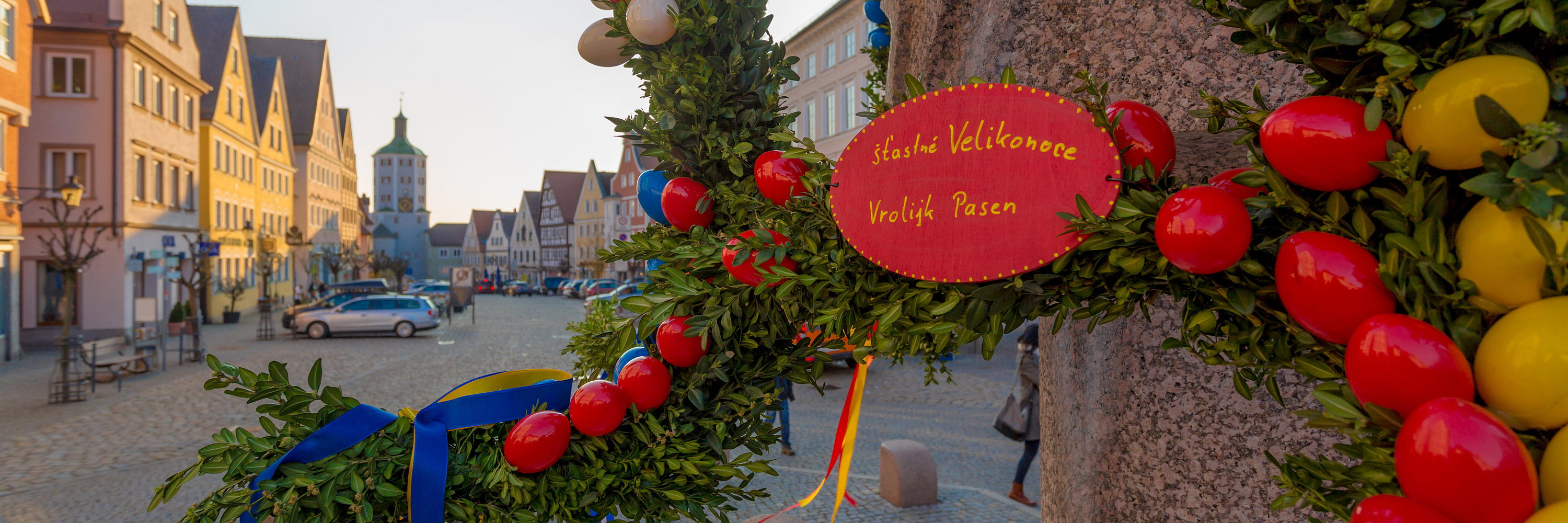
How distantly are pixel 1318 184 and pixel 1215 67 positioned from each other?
115cm

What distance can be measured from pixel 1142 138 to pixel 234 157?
124 ft

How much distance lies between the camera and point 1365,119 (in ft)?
3.03

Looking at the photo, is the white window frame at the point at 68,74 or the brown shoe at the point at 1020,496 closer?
the brown shoe at the point at 1020,496

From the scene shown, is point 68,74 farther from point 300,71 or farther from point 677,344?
point 300,71

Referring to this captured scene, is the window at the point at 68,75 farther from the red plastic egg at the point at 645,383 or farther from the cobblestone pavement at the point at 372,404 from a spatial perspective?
the red plastic egg at the point at 645,383

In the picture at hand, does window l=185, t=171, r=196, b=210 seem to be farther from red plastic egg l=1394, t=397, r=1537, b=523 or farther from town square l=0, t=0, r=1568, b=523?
red plastic egg l=1394, t=397, r=1537, b=523

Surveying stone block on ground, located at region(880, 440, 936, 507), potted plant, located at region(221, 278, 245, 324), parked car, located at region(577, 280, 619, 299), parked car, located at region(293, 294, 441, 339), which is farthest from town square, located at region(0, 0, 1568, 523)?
parked car, located at region(577, 280, 619, 299)

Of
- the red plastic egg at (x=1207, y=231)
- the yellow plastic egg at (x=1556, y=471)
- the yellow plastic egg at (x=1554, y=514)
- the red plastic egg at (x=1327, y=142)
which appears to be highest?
the red plastic egg at (x=1327, y=142)

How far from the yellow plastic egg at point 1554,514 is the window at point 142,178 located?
92.4 feet

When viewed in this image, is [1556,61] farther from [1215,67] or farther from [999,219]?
[1215,67]

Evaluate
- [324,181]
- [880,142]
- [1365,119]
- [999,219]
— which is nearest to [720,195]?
[880,142]

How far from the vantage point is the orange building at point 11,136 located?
15695 millimetres

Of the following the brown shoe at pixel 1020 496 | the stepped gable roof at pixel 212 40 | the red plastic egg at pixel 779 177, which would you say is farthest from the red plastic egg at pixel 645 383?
the stepped gable roof at pixel 212 40

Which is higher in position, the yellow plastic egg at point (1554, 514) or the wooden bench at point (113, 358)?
the yellow plastic egg at point (1554, 514)
